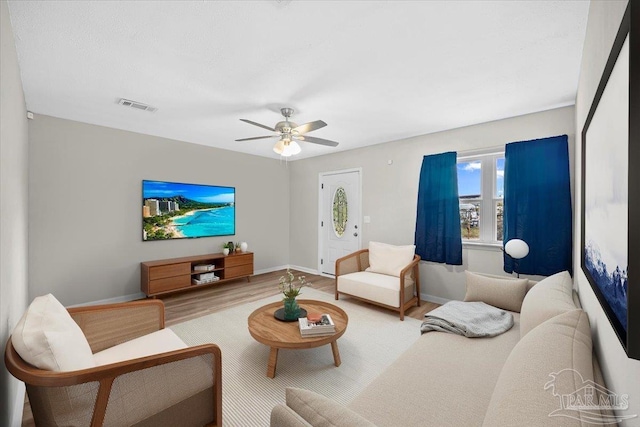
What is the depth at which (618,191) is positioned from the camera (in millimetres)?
849

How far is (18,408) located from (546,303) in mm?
3317

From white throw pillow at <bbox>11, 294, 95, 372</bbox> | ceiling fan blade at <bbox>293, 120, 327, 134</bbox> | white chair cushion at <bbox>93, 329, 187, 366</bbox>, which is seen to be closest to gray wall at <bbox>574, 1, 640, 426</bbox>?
ceiling fan blade at <bbox>293, 120, 327, 134</bbox>

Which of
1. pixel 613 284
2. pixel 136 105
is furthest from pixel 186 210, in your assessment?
pixel 613 284

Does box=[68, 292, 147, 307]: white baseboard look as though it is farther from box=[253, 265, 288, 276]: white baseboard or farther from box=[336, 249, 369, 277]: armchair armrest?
box=[336, 249, 369, 277]: armchair armrest

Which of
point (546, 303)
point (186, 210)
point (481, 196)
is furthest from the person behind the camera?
point (186, 210)

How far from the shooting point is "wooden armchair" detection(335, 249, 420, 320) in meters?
3.34

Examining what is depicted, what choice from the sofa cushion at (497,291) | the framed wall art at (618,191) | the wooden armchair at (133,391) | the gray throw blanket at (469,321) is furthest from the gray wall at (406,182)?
the wooden armchair at (133,391)

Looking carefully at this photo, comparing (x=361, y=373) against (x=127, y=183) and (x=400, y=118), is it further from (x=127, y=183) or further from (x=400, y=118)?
(x=127, y=183)

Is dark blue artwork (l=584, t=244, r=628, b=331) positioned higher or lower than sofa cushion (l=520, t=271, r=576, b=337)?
higher

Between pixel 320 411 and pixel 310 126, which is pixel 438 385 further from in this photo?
pixel 310 126

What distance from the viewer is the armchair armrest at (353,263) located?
3987 millimetres

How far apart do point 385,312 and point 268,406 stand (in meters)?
2.07

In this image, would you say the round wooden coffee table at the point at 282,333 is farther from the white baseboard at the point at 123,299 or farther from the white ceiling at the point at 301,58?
the white baseboard at the point at 123,299

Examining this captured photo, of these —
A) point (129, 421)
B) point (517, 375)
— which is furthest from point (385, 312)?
point (129, 421)
